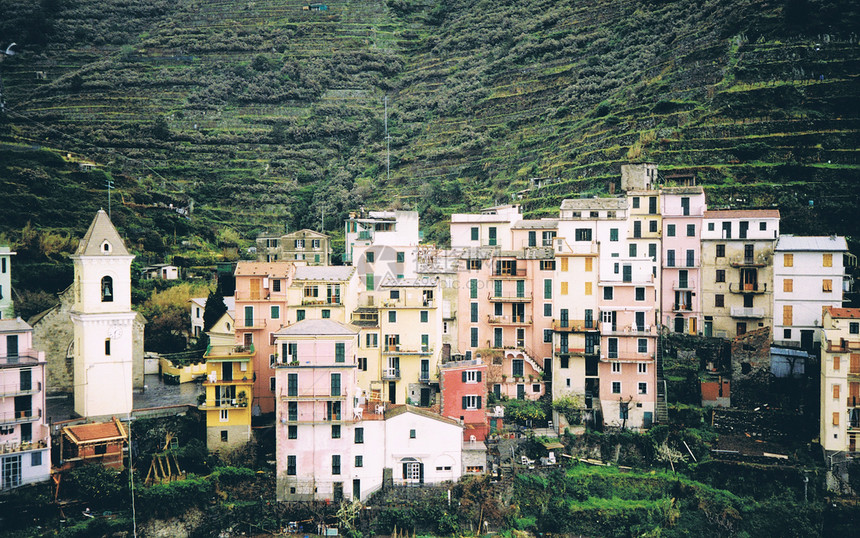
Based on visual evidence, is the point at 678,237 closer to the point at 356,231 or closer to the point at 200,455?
the point at 356,231

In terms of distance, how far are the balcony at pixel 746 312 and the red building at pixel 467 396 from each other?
45.7ft

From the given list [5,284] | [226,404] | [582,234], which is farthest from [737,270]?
[5,284]

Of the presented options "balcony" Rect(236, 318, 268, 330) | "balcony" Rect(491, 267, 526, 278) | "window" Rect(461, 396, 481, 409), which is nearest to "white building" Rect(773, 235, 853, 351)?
"balcony" Rect(491, 267, 526, 278)

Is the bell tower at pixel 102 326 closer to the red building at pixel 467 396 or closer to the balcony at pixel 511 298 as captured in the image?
the red building at pixel 467 396

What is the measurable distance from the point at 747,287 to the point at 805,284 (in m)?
2.76

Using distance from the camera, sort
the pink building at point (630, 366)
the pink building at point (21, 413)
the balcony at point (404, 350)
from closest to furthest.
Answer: the pink building at point (21, 413) < the pink building at point (630, 366) < the balcony at point (404, 350)

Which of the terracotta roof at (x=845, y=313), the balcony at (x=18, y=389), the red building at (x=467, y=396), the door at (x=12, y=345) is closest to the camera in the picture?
the balcony at (x=18, y=389)

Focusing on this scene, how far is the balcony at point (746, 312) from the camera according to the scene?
4478 centimetres

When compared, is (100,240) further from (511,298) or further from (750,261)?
(750,261)

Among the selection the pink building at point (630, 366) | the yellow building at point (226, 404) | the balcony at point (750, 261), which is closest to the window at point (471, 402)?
the pink building at point (630, 366)

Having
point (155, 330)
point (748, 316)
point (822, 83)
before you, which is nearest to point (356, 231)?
point (155, 330)

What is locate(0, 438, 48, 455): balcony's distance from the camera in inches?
1426

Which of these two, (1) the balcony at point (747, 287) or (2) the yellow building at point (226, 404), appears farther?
(1) the balcony at point (747, 287)

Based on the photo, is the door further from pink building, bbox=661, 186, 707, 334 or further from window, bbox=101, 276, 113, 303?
pink building, bbox=661, 186, 707, 334
